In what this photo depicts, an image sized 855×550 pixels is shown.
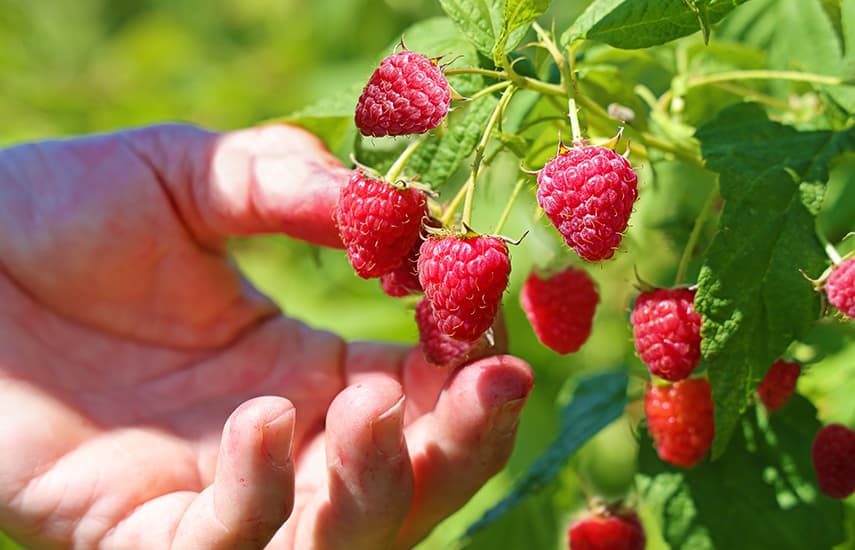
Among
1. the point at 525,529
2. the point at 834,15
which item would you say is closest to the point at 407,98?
the point at 834,15

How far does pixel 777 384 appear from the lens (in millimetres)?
1807

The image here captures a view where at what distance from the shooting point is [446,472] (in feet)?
5.97

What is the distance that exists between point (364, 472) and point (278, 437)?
0.19 metres

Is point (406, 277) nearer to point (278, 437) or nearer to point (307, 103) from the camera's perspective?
point (278, 437)

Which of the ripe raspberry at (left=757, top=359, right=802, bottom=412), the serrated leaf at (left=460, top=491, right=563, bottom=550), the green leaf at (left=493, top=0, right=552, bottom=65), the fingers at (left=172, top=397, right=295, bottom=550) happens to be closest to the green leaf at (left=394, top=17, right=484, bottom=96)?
the green leaf at (left=493, top=0, right=552, bottom=65)

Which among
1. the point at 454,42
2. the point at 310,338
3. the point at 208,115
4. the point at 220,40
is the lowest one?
the point at 220,40

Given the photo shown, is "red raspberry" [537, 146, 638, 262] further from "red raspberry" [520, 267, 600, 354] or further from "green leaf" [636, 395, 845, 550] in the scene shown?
"green leaf" [636, 395, 845, 550]

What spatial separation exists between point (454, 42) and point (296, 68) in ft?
14.7

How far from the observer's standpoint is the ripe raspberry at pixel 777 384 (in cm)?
180

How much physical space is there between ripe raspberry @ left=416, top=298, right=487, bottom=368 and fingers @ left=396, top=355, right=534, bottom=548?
0.10 feet

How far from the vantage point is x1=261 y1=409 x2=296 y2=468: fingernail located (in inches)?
59.2

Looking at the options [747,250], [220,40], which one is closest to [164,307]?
[747,250]

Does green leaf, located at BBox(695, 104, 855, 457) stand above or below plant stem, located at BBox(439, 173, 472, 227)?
below

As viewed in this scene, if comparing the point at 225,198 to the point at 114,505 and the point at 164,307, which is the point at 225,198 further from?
the point at 114,505
